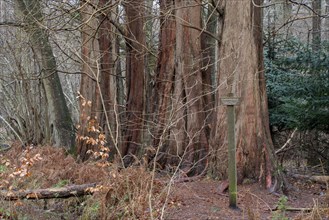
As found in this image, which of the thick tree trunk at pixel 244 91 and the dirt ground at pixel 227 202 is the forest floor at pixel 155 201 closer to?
the dirt ground at pixel 227 202

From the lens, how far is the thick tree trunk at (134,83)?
10859 millimetres

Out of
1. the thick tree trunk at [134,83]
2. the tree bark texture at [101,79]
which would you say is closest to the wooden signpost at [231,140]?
the thick tree trunk at [134,83]

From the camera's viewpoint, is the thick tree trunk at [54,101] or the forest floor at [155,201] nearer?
the forest floor at [155,201]

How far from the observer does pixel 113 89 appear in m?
11.3

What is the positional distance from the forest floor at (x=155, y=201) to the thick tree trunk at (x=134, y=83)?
302cm

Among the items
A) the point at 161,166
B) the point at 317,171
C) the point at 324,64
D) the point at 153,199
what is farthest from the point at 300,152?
the point at 153,199

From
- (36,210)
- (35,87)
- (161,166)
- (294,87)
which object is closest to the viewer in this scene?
(36,210)

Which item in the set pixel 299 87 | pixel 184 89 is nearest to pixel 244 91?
pixel 184 89

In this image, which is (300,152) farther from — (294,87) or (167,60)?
(167,60)

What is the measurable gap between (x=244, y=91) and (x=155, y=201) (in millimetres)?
2500

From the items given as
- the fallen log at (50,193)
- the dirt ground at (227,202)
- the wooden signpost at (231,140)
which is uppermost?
the wooden signpost at (231,140)

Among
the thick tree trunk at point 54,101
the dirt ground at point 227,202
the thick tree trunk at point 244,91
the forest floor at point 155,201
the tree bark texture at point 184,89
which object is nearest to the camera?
the forest floor at point 155,201

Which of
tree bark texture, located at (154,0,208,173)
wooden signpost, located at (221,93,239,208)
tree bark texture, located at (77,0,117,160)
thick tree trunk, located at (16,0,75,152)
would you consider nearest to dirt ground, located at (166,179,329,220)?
wooden signpost, located at (221,93,239,208)

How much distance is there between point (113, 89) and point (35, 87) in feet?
16.8
